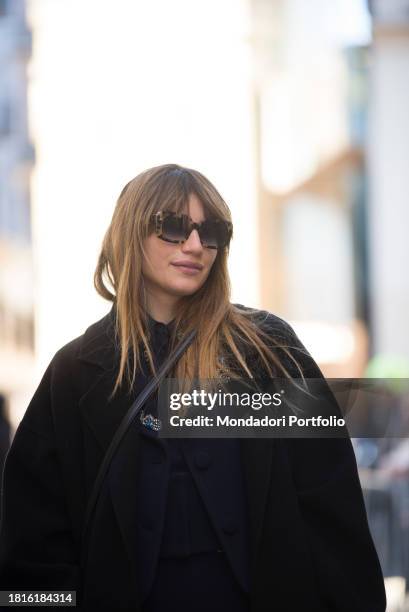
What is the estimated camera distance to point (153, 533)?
1.84 m

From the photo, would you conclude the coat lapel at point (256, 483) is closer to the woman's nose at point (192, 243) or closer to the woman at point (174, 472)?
the woman at point (174, 472)

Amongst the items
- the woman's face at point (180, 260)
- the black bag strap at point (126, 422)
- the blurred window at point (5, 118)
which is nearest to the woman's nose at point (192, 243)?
the woman's face at point (180, 260)

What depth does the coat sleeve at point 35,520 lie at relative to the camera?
6.41 feet

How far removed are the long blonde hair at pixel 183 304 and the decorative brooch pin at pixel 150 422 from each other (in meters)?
0.08

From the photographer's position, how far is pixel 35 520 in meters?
1.96

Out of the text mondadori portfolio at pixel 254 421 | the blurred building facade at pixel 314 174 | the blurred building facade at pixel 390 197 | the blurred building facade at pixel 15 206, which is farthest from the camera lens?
the blurred building facade at pixel 390 197

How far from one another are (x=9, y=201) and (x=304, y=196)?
2.77 m

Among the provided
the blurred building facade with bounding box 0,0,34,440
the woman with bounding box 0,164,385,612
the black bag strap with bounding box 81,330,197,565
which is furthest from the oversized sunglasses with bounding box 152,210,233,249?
the blurred building facade with bounding box 0,0,34,440

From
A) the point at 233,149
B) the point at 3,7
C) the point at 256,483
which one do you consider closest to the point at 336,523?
the point at 256,483

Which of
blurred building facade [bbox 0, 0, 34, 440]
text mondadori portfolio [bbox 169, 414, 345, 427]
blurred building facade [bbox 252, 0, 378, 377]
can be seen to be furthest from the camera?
blurred building facade [bbox 252, 0, 378, 377]

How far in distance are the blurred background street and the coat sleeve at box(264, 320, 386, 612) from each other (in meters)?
0.54

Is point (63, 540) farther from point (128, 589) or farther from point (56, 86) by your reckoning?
point (56, 86)

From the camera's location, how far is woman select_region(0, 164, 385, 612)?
185 centimetres

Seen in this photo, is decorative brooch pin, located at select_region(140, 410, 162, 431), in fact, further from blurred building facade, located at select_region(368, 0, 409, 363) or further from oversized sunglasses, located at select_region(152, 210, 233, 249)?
blurred building facade, located at select_region(368, 0, 409, 363)
